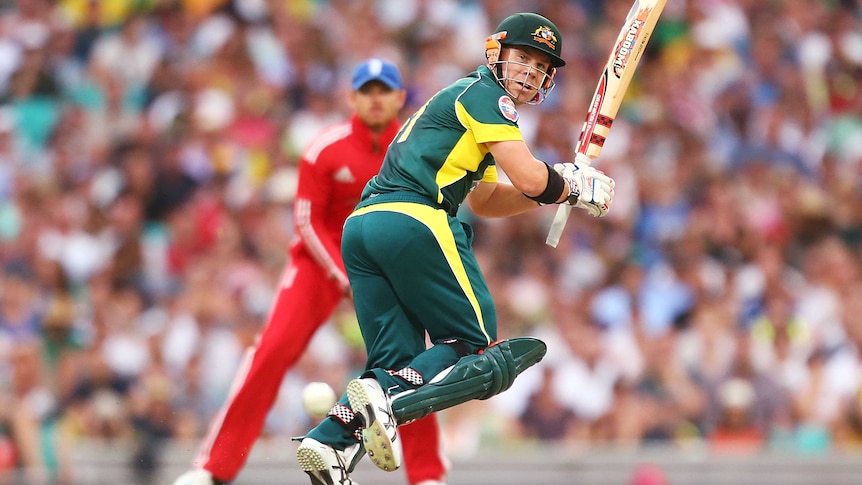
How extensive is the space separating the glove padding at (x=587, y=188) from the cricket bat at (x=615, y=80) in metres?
0.32

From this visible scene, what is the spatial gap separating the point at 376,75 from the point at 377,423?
8.98ft

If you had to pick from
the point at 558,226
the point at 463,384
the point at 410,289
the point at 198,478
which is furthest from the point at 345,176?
the point at 463,384

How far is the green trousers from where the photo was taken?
632 centimetres

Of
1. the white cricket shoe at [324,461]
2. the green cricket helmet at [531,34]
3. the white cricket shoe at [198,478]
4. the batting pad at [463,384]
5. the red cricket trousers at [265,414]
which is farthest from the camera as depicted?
the red cricket trousers at [265,414]

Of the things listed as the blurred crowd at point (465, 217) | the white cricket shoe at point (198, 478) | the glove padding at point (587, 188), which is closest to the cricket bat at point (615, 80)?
the glove padding at point (587, 188)

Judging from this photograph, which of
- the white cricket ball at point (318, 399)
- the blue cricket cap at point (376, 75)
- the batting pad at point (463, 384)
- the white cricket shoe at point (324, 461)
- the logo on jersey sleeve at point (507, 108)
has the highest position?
the blue cricket cap at point (376, 75)

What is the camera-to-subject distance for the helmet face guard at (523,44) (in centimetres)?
652

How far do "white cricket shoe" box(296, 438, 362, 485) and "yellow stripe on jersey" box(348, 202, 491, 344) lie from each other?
3.17 ft

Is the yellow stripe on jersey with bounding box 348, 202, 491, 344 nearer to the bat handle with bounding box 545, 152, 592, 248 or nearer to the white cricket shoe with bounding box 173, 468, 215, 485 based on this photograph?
the bat handle with bounding box 545, 152, 592, 248

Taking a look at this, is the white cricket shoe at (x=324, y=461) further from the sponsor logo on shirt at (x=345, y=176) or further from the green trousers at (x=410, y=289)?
the sponsor logo on shirt at (x=345, y=176)

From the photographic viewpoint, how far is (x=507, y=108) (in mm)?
6410

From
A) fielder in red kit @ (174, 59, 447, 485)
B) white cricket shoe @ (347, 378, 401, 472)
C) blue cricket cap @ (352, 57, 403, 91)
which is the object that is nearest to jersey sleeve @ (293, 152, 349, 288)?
fielder in red kit @ (174, 59, 447, 485)

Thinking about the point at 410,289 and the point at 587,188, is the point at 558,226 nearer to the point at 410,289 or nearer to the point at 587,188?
the point at 587,188

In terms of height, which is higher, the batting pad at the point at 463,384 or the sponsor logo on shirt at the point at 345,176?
the sponsor logo on shirt at the point at 345,176
